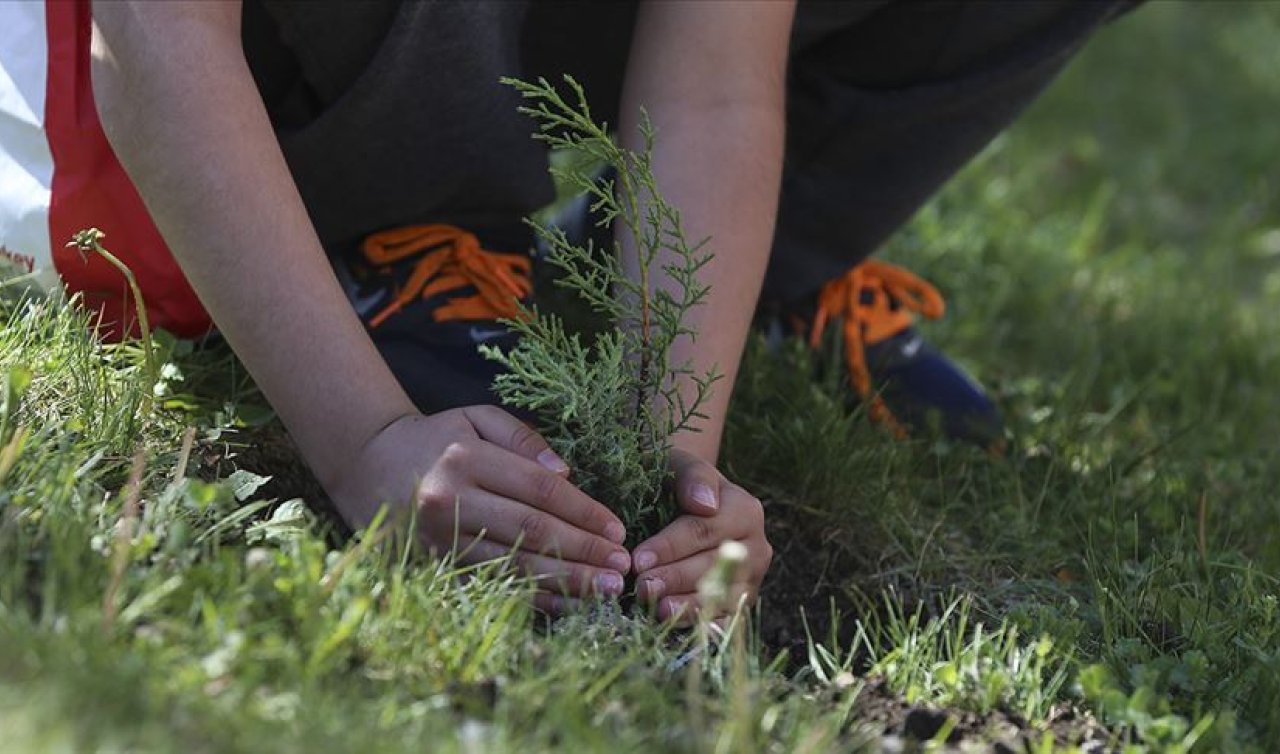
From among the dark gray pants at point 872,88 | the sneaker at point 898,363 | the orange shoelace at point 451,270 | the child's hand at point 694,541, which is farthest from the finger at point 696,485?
the dark gray pants at point 872,88

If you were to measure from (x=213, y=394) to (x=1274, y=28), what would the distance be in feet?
12.7

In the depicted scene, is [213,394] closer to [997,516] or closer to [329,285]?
[329,285]

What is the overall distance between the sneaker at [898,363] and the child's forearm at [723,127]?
407mm

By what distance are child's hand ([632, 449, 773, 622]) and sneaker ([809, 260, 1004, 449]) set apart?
2.13ft

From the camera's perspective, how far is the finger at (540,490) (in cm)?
177

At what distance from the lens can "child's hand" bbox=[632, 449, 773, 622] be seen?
1.78 metres

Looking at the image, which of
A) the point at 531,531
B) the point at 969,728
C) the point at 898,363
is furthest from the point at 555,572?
the point at 898,363

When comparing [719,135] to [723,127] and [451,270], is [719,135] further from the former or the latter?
[451,270]

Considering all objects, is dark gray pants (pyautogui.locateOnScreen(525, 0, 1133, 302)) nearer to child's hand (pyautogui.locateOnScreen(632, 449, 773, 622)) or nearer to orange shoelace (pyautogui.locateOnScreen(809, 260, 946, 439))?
orange shoelace (pyautogui.locateOnScreen(809, 260, 946, 439))

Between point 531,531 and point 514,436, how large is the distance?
122 millimetres

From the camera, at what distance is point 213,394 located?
2180 mm

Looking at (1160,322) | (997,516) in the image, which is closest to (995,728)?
(997,516)

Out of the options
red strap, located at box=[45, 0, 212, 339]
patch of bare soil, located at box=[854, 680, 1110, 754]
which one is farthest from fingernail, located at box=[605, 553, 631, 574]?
red strap, located at box=[45, 0, 212, 339]

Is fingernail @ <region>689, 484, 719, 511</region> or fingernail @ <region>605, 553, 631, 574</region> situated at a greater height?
fingernail @ <region>689, 484, 719, 511</region>
